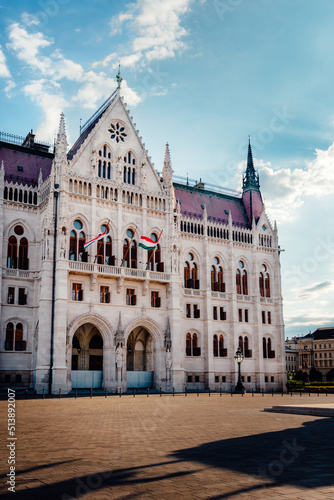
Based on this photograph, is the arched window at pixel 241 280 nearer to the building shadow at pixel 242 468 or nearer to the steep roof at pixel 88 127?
the steep roof at pixel 88 127

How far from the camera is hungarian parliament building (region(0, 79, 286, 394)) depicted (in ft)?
164

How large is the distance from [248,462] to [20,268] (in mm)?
43165

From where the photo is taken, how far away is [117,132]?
2295 inches

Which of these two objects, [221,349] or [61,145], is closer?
[61,145]

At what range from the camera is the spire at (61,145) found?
5259cm

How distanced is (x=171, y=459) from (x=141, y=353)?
152 ft

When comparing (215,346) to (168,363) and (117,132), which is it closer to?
(168,363)

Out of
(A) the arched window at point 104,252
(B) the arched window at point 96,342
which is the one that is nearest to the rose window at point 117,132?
(A) the arched window at point 104,252

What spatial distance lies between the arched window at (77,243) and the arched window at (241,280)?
23.7 meters

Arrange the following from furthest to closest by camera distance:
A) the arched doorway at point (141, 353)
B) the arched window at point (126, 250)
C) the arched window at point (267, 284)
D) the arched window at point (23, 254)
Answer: the arched window at point (267, 284)
the arched doorway at point (141, 353)
the arched window at point (126, 250)
the arched window at point (23, 254)

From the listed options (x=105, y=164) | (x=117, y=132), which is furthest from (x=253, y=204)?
(x=105, y=164)

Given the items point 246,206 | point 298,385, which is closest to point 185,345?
point 298,385

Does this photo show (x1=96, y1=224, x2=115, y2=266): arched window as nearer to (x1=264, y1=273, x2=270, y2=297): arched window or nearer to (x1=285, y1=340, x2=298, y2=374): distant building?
(x1=264, y1=273, x2=270, y2=297): arched window

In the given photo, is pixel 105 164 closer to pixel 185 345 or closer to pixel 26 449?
pixel 185 345
